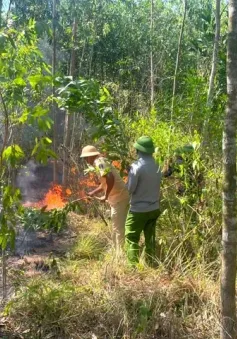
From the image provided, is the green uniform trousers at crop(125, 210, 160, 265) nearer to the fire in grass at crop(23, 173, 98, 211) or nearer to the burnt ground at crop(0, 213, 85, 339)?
→ the burnt ground at crop(0, 213, 85, 339)

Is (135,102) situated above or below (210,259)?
above

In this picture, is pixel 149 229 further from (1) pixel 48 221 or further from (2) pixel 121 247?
(1) pixel 48 221

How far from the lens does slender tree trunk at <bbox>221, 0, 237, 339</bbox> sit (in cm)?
296

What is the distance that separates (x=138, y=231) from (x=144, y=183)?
531 millimetres

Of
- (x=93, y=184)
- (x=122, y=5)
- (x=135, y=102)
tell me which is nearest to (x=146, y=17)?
(x=122, y=5)

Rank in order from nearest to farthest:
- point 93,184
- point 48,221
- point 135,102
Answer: point 48,221 → point 93,184 → point 135,102

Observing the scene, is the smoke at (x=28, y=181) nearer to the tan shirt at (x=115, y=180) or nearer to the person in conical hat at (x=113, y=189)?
the person in conical hat at (x=113, y=189)

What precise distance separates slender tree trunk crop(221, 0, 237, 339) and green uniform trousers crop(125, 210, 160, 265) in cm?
182

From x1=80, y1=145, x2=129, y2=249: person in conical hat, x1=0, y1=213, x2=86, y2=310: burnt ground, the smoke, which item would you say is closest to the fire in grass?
x1=0, y1=213, x2=86, y2=310: burnt ground

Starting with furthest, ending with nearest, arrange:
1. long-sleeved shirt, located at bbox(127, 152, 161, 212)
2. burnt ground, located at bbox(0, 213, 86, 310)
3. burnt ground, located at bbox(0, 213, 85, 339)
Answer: burnt ground, located at bbox(0, 213, 86, 310), long-sleeved shirt, located at bbox(127, 152, 161, 212), burnt ground, located at bbox(0, 213, 85, 339)

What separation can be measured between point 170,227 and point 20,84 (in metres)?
2.69

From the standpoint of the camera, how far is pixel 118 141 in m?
5.59

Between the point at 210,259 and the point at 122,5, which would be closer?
the point at 210,259

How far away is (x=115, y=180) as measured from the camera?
5.48 meters
